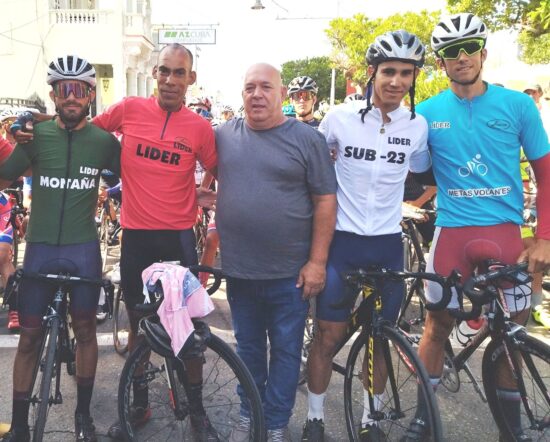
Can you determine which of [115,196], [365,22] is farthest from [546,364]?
[365,22]

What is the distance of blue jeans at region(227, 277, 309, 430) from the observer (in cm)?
285

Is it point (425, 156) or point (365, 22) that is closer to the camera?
point (425, 156)

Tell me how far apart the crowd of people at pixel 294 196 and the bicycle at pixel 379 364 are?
6 centimetres

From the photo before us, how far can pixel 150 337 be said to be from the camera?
260cm

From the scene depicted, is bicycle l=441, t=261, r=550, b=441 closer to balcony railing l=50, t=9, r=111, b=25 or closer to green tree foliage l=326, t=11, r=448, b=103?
balcony railing l=50, t=9, r=111, b=25

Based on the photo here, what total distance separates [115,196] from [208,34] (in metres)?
24.9

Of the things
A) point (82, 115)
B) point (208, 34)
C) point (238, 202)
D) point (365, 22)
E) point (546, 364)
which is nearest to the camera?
point (546, 364)

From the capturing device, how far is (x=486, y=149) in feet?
9.17

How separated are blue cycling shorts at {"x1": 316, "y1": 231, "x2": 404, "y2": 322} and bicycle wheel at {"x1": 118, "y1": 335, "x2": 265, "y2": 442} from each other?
24.5 inches

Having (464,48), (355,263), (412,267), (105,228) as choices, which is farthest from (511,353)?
Result: (105,228)

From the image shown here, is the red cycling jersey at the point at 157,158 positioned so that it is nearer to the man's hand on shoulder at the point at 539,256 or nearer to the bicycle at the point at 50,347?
the bicycle at the point at 50,347

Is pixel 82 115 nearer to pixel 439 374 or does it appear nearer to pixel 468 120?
pixel 468 120

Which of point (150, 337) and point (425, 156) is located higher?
point (425, 156)

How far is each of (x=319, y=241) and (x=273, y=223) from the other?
0.88 feet
